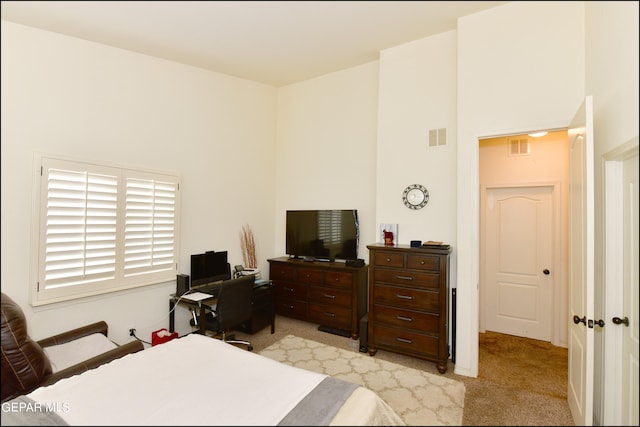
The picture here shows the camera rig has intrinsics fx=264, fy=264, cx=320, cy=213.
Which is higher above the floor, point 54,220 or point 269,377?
point 54,220

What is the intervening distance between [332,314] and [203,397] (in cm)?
248

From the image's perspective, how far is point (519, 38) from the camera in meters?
1.01

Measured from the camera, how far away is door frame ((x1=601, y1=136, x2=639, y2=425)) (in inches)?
37.0

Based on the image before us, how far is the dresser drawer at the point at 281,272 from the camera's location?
355 centimetres

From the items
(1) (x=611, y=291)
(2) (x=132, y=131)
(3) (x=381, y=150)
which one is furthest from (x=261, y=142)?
(1) (x=611, y=291)

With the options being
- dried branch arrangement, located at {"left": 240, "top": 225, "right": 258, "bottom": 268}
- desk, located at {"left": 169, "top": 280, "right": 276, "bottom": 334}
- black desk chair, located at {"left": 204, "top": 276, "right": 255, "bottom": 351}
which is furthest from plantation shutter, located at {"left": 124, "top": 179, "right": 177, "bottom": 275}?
dried branch arrangement, located at {"left": 240, "top": 225, "right": 258, "bottom": 268}

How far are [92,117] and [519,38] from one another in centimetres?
175

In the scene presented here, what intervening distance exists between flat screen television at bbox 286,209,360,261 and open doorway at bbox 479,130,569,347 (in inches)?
63.7

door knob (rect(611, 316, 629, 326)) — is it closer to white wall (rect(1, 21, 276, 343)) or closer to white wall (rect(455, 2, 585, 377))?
white wall (rect(455, 2, 585, 377))

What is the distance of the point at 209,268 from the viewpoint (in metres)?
3.04

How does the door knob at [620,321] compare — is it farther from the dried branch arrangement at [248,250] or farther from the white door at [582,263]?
the dried branch arrangement at [248,250]

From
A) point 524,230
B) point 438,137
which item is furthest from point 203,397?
point 438,137

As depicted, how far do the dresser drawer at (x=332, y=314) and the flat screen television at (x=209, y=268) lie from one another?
1.14 metres

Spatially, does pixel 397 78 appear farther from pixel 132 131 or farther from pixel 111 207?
pixel 111 207
